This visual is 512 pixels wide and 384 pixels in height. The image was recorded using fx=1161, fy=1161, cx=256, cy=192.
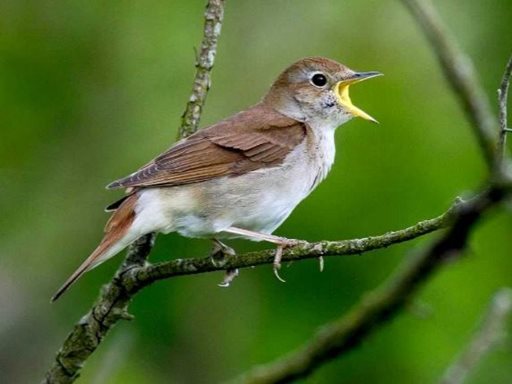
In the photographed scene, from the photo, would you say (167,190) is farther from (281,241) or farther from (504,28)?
(504,28)

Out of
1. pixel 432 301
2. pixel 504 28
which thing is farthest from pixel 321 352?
pixel 504 28

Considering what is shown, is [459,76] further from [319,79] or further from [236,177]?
[319,79]

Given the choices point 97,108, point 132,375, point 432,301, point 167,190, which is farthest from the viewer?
point 97,108

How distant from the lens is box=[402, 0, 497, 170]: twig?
1.86 m

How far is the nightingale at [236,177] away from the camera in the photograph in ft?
17.2

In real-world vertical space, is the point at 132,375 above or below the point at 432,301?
below

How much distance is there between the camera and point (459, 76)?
190cm

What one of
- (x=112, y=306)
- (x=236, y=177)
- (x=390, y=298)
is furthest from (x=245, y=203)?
(x=390, y=298)

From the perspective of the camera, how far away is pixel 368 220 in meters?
7.07

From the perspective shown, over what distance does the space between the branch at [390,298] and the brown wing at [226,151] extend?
3.32 metres

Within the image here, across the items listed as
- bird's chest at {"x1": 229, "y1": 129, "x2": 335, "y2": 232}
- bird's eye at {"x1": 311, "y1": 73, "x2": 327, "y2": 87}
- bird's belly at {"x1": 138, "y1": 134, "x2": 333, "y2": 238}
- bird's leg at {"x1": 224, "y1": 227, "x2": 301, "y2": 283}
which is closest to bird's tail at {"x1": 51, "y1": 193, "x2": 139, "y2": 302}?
bird's belly at {"x1": 138, "y1": 134, "x2": 333, "y2": 238}

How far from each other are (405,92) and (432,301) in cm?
146

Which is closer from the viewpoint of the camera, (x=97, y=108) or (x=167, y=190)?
(x=167, y=190)

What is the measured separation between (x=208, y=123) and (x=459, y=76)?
641 cm
